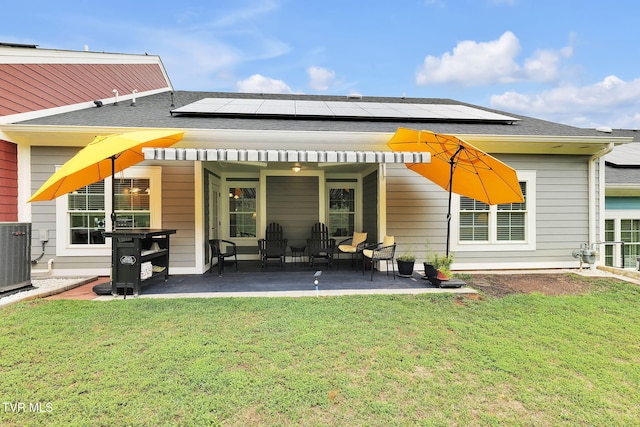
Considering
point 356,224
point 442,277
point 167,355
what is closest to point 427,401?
point 167,355

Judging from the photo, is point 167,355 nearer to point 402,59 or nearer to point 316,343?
point 316,343

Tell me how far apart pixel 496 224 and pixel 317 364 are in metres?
6.12

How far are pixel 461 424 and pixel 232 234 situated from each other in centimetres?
787

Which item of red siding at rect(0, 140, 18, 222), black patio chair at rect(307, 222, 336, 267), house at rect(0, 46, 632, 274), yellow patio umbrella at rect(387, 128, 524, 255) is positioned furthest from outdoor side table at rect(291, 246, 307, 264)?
red siding at rect(0, 140, 18, 222)

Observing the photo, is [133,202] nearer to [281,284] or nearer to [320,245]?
[281,284]

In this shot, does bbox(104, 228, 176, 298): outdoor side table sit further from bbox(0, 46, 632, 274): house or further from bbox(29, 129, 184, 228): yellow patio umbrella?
bbox(0, 46, 632, 274): house

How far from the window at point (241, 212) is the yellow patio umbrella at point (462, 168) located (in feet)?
15.2

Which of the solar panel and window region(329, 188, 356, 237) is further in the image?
window region(329, 188, 356, 237)

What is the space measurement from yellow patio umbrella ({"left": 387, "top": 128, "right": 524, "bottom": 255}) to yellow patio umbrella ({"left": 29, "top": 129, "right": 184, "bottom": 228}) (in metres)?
4.39

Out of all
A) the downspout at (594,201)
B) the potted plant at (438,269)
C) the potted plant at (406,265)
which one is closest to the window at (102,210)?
the potted plant at (406,265)

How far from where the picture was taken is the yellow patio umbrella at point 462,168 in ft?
16.1

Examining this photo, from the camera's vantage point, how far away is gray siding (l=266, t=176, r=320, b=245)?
8.74 m

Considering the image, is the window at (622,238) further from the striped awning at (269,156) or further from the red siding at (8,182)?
the red siding at (8,182)

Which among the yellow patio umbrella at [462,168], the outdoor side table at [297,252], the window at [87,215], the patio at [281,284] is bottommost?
the patio at [281,284]
